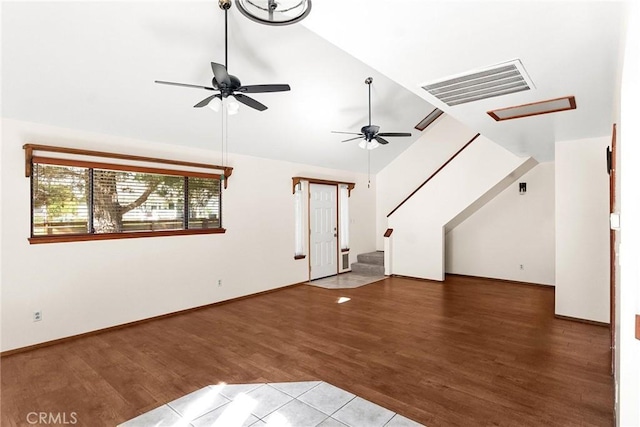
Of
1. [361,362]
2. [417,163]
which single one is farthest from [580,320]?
[417,163]

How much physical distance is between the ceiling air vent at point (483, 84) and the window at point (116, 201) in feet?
12.5

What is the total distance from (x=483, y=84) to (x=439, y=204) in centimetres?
458

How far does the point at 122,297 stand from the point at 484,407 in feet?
14.1

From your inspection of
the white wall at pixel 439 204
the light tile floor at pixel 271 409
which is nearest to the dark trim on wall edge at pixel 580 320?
the white wall at pixel 439 204

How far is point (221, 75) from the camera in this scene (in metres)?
2.83

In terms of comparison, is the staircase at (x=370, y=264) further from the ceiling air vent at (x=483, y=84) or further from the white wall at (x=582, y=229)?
the ceiling air vent at (x=483, y=84)

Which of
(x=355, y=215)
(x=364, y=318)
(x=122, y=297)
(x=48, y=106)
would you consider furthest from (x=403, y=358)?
(x=355, y=215)

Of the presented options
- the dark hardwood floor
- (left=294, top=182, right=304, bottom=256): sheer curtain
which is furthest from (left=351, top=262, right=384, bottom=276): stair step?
the dark hardwood floor

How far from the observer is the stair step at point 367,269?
7863mm

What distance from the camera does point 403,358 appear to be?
11.2ft

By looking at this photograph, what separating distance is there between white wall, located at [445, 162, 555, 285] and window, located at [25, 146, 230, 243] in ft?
18.0

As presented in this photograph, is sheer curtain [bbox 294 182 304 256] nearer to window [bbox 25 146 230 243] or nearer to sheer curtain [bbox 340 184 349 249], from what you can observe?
sheer curtain [bbox 340 184 349 249]
